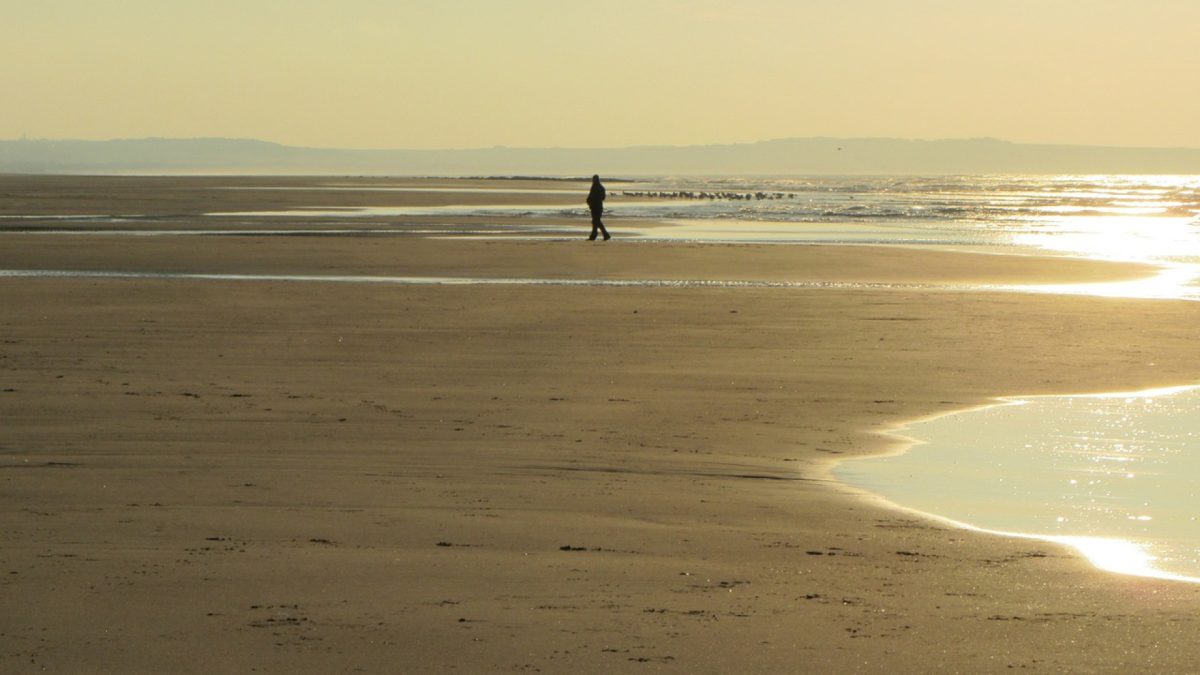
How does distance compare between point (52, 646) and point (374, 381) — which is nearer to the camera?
point (52, 646)

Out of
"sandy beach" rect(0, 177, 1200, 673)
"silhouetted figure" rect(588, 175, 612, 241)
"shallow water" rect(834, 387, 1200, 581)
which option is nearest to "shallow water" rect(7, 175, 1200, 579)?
"shallow water" rect(834, 387, 1200, 581)

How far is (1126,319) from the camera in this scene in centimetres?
1892

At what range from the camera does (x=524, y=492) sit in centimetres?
848

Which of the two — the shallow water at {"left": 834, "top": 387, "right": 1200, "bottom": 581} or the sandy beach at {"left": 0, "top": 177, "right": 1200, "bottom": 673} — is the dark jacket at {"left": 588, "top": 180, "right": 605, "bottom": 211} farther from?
the shallow water at {"left": 834, "top": 387, "right": 1200, "bottom": 581}

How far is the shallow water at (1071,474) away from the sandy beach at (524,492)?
36 centimetres

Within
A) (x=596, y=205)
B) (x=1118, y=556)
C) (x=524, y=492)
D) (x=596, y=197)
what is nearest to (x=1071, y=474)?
(x=1118, y=556)

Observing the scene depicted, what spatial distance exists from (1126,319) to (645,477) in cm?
1171

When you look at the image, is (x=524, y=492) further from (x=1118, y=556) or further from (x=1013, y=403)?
(x=1013, y=403)

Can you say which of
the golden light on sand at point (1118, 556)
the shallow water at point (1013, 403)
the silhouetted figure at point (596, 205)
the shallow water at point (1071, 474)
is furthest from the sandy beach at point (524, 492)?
the silhouetted figure at point (596, 205)

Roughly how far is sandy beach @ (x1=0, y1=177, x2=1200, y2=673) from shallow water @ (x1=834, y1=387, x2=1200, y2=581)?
1.17ft

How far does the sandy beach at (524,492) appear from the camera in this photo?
18.9 ft

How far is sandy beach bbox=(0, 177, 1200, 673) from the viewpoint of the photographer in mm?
5770

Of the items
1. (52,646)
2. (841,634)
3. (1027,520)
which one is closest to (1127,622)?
(841,634)

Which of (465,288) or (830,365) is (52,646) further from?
(465,288)
